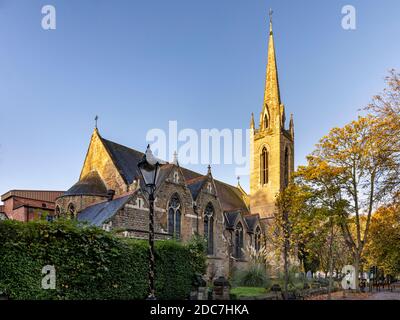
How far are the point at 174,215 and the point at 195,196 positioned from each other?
3505 mm

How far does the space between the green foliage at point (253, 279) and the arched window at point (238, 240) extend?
403 inches

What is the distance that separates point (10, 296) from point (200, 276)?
32.8 ft

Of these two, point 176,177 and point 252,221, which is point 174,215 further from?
point 252,221

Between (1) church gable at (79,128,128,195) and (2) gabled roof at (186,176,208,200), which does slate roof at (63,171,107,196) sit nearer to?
(1) church gable at (79,128,128,195)

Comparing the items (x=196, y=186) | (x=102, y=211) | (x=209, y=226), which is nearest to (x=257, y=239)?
(x=209, y=226)

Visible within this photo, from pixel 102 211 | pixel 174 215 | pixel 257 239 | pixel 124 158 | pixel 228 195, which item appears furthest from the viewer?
pixel 228 195

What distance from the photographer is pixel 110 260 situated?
15.2 meters

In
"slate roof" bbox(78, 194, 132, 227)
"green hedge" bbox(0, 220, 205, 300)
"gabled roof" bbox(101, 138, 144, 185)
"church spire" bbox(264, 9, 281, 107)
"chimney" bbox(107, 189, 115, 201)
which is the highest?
"church spire" bbox(264, 9, 281, 107)

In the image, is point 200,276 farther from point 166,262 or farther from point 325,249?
point 325,249

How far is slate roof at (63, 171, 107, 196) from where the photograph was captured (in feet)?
100

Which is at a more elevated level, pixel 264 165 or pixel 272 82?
pixel 272 82

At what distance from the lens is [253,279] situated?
1193 inches

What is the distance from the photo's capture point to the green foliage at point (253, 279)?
30203 mm

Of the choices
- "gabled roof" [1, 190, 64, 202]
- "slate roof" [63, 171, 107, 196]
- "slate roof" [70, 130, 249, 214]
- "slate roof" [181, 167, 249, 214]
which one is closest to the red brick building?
"gabled roof" [1, 190, 64, 202]
